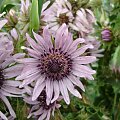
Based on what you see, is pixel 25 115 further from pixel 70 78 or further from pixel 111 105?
pixel 111 105

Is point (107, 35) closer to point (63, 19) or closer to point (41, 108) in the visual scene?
point (63, 19)

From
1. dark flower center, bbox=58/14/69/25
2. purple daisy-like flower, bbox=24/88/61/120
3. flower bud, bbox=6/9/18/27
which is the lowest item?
A: purple daisy-like flower, bbox=24/88/61/120

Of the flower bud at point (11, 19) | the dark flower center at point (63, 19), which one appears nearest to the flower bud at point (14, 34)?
the flower bud at point (11, 19)

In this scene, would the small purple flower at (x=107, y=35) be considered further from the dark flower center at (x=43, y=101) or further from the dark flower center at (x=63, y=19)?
the dark flower center at (x=43, y=101)

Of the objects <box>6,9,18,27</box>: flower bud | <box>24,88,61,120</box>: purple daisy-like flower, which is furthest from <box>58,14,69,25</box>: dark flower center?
<box>24,88,61,120</box>: purple daisy-like flower

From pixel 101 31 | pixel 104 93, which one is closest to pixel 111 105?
pixel 104 93

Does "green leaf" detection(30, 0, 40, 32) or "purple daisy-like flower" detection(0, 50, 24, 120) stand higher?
"green leaf" detection(30, 0, 40, 32)

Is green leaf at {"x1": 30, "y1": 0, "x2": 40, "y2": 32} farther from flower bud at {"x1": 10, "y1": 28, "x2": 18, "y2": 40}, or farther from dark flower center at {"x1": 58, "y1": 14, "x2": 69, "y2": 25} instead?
dark flower center at {"x1": 58, "y1": 14, "x2": 69, "y2": 25}
